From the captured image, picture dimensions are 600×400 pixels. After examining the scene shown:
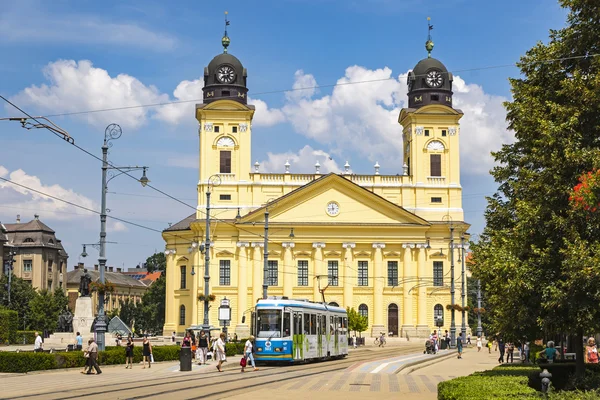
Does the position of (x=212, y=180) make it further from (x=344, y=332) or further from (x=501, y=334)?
(x=501, y=334)

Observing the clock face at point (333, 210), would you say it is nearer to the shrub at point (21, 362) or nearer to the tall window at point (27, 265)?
the tall window at point (27, 265)

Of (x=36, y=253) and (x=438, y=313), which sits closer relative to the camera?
(x=438, y=313)

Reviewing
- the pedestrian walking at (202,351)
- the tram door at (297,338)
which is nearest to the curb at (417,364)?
the tram door at (297,338)

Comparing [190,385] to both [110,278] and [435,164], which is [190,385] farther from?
[110,278]

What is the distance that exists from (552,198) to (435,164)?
6145cm

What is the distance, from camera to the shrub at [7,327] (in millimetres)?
67438

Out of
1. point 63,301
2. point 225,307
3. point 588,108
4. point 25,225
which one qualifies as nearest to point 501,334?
point 588,108

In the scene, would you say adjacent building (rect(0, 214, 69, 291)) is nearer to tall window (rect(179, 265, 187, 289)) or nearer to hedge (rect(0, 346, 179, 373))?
tall window (rect(179, 265, 187, 289))

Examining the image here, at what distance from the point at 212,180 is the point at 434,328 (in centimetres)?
2357

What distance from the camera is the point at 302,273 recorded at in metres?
81.9

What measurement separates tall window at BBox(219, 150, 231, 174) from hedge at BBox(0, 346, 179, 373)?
139 ft

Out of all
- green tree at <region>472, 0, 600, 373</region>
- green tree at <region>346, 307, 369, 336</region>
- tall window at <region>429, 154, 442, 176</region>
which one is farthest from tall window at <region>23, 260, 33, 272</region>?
green tree at <region>472, 0, 600, 373</region>

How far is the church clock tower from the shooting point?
81.8 m

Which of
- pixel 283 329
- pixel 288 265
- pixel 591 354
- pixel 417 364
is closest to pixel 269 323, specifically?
pixel 283 329
